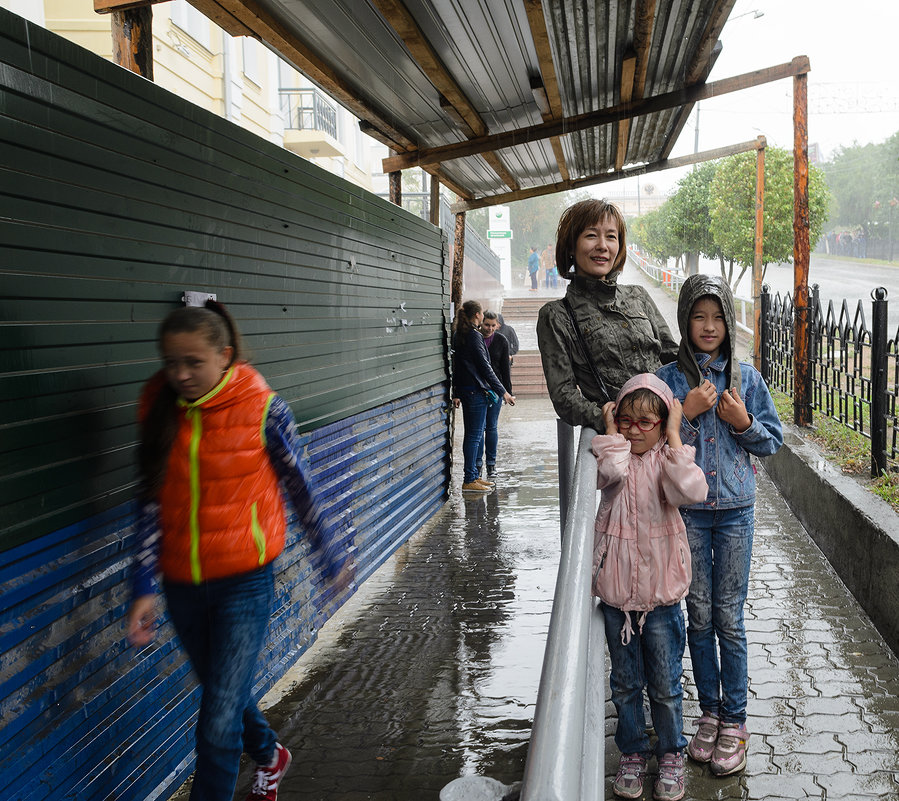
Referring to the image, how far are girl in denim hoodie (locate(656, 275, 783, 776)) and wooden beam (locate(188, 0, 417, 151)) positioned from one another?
276 cm

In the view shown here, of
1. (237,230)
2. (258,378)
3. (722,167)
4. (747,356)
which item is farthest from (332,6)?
(722,167)

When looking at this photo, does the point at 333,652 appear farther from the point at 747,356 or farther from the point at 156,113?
the point at 747,356

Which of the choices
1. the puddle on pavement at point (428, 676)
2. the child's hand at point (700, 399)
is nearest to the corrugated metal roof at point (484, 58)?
the child's hand at point (700, 399)

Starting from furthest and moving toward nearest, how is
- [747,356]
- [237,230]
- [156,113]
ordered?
1. [747,356]
2. [237,230]
3. [156,113]

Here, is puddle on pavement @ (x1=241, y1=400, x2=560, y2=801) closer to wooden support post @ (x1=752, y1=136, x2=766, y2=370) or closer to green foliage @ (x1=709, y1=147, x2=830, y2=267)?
wooden support post @ (x1=752, y1=136, x2=766, y2=370)

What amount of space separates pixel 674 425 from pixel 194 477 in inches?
62.2

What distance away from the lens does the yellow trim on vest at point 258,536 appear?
8.43ft

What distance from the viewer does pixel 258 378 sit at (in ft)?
8.67

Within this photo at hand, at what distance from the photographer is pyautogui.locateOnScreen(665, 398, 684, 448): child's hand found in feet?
9.09

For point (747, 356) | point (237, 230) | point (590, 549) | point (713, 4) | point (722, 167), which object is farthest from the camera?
point (722, 167)

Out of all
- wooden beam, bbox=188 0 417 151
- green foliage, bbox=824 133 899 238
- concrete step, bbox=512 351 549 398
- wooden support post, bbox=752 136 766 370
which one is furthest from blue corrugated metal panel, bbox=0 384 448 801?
green foliage, bbox=824 133 899 238

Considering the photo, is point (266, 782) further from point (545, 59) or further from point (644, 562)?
point (545, 59)

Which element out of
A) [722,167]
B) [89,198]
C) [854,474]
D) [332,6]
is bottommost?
[854,474]

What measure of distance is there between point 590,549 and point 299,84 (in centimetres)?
1991
